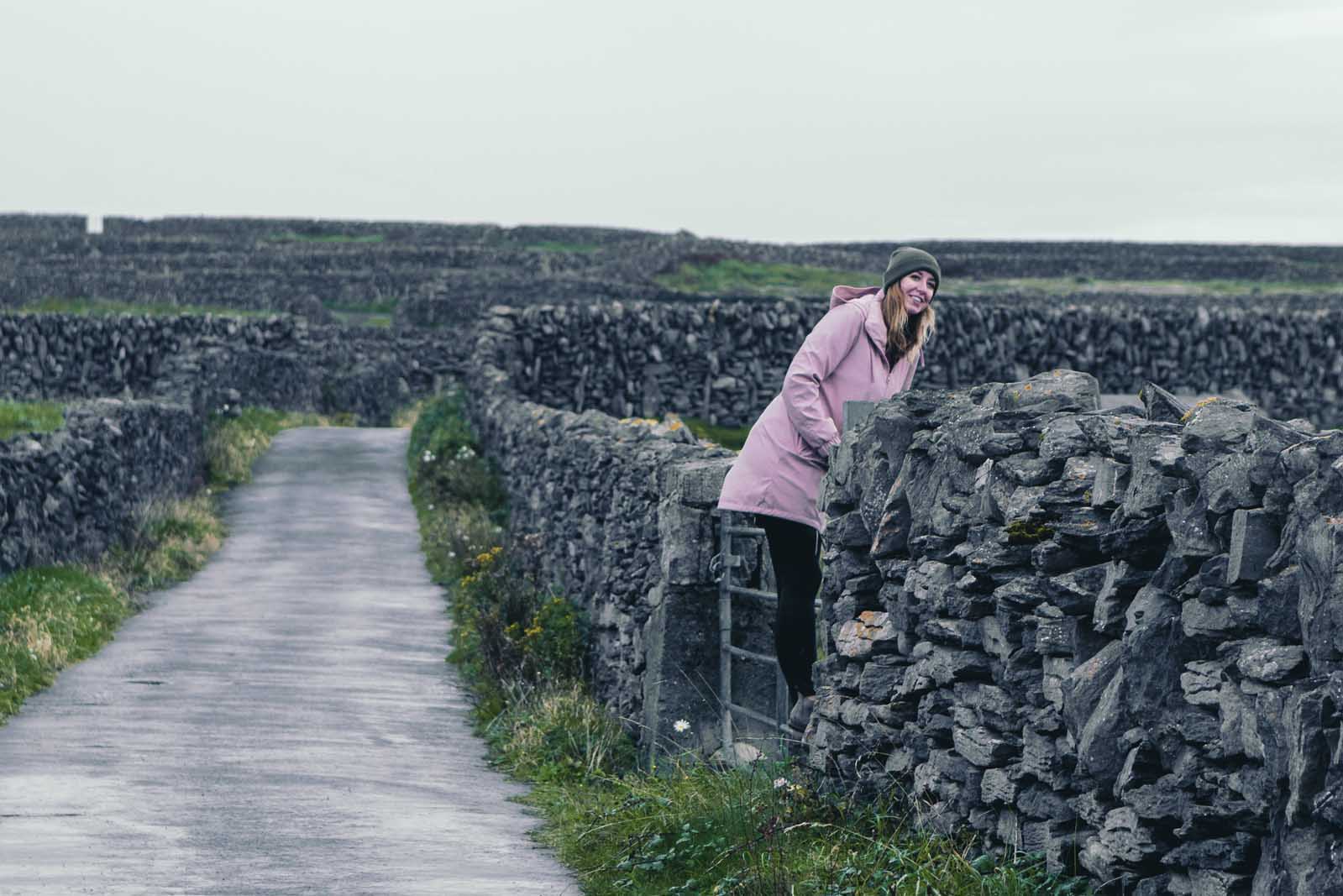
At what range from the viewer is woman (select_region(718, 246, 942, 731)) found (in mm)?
7594

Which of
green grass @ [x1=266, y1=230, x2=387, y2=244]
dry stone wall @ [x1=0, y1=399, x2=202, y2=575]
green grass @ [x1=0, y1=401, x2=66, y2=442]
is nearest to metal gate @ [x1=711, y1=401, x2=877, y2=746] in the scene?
dry stone wall @ [x1=0, y1=399, x2=202, y2=575]

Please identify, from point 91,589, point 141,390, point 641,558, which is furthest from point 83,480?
point 141,390

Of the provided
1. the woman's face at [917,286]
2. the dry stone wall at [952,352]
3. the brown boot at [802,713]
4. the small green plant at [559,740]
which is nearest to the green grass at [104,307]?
the dry stone wall at [952,352]

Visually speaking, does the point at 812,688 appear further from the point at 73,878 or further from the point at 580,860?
the point at 73,878

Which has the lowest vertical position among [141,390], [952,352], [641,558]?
[141,390]

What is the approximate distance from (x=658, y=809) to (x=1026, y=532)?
2.94 m

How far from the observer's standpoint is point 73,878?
6875 millimetres

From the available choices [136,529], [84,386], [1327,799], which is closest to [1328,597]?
[1327,799]

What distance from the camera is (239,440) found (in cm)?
2588

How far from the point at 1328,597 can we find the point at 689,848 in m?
3.72

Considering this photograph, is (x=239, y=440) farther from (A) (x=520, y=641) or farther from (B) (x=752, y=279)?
(B) (x=752, y=279)

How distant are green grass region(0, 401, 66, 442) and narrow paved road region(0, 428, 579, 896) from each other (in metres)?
3.65

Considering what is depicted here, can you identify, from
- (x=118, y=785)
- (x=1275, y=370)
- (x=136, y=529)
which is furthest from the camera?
(x=1275, y=370)

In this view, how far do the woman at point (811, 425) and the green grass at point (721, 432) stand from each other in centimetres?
1841
